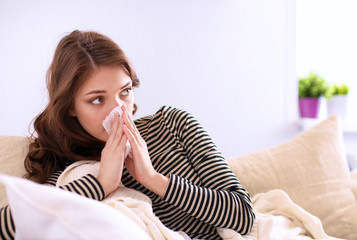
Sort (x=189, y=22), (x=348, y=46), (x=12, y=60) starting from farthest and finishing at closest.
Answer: (x=348, y=46)
(x=189, y=22)
(x=12, y=60)

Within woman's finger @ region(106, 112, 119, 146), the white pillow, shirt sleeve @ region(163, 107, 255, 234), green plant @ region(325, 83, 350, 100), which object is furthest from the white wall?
the white pillow

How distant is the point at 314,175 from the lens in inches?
64.2

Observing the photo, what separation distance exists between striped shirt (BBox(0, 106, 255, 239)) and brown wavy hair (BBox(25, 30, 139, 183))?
0.19 meters

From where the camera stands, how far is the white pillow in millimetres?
628

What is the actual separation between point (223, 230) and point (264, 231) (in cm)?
13

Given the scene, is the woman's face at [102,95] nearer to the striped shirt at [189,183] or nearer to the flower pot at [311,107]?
the striped shirt at [189,183]

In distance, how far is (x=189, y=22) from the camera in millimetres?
2221

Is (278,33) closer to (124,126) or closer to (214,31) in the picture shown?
(214,31)

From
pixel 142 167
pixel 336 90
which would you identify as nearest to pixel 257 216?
pixel 142 167

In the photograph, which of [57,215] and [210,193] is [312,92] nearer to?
[210,193]

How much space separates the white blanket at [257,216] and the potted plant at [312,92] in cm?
174

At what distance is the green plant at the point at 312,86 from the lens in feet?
10.0

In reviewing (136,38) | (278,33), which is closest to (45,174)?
(136,38)

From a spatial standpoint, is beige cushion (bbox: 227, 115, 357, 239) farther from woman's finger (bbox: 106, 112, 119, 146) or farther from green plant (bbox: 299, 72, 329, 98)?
green plant (bbox: 299, 72, 329, 98)
